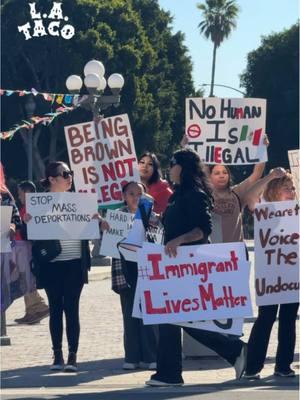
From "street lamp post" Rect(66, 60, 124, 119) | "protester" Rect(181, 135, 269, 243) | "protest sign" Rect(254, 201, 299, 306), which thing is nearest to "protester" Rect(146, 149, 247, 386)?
"protest sign" Rect(254, 201, 299, 306)

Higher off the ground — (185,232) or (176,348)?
(185,232)

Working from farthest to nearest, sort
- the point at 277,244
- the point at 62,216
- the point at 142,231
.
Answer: the point at 62,216 < the point at 142,231 < the point at 277,244

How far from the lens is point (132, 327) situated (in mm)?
9758

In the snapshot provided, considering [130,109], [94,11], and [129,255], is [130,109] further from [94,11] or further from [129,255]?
[129,255]

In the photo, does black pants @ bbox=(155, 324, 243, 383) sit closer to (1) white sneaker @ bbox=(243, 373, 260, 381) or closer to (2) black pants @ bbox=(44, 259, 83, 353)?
(1) white sneaker @ bbox=(243, 373, 260, 381)

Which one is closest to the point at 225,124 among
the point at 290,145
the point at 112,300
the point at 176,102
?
the point at 112,300

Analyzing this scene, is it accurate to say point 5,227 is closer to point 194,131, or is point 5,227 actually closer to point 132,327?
point 132,327

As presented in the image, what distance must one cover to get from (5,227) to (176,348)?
8.50ft

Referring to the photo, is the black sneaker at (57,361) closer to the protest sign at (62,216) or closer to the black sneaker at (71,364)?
the black sneaker at (71,364)

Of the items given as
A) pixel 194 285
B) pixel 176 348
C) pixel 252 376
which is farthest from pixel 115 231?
pixel 252 376

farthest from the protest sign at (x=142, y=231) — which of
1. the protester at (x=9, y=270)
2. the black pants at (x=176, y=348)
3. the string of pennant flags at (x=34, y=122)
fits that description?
the string of pennant flags at (x=34, y=122)

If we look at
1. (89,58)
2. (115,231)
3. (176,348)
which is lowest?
(176,348)

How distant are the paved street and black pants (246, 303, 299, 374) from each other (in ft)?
0.48

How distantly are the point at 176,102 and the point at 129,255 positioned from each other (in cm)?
4360
